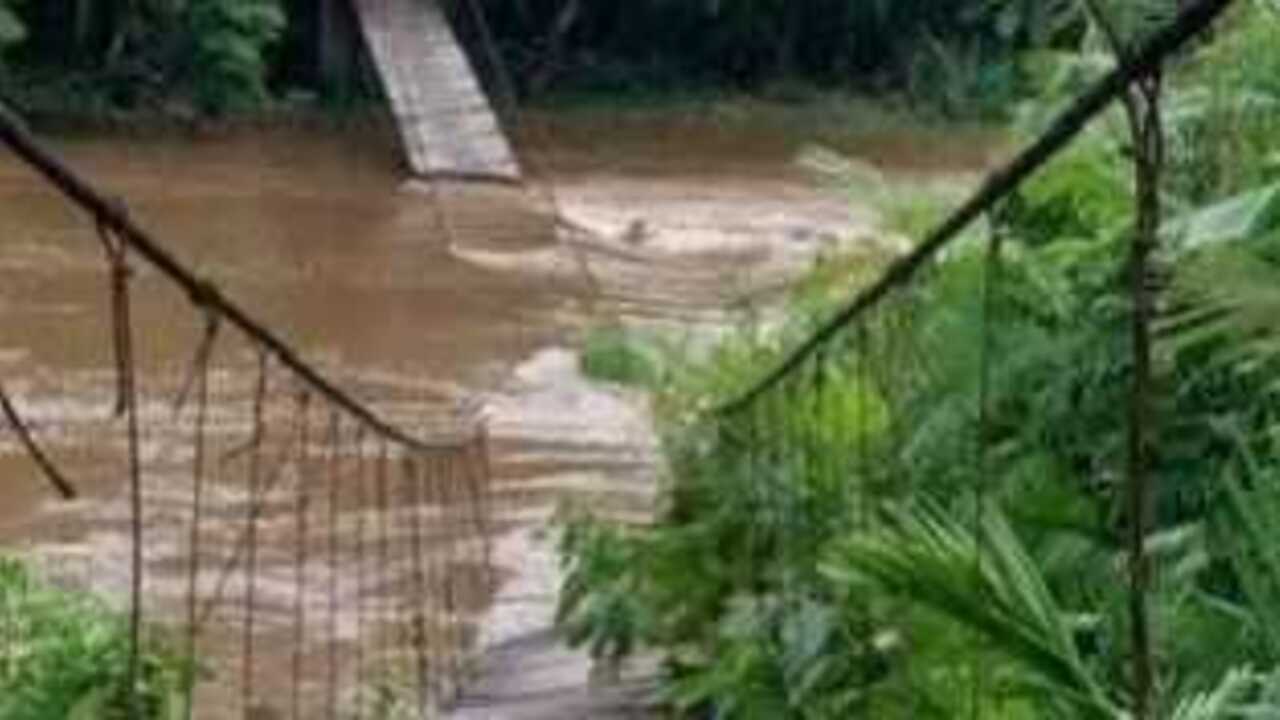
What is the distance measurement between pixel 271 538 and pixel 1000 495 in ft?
15.5

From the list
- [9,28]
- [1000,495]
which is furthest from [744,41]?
[1000,495]

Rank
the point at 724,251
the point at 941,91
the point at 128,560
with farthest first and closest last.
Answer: the point at 941,91
the point at 724,251
the point at 128,560

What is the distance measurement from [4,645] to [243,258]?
9793 mm

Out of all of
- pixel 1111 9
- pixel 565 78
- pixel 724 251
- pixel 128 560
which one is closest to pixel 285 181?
pixel 724 251

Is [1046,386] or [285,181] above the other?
[1046,386]

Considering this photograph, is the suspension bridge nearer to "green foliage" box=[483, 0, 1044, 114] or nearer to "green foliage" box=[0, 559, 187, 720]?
"green foliage" box=[0, 559, 187, 720]

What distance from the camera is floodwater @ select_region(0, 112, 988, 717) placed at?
31.4ft

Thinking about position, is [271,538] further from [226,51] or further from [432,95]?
[432,95]

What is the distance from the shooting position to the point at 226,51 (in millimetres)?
20859

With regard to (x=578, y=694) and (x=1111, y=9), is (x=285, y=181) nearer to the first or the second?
(x=578, y=694)

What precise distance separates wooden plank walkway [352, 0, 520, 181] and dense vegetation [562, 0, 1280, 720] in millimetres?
13120

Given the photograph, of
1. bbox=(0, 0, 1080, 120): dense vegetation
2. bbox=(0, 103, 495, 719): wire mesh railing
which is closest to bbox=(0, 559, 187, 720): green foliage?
bbox=(0, 103, 495, 719): wire mesh railing

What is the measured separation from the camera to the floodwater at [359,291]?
9.58 metres

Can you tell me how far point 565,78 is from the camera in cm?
2544
